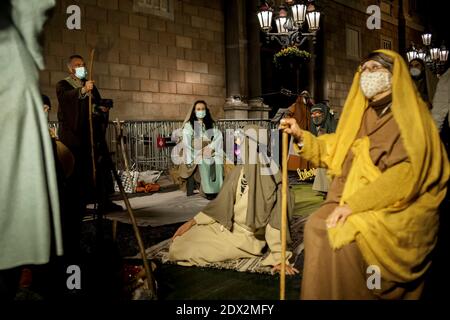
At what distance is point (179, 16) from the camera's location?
12812mm

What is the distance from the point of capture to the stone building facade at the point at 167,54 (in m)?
10.5

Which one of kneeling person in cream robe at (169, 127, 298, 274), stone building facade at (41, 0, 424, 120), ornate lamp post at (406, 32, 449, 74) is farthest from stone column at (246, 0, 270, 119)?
kneeling person in cream robe at (169, 127, 298, 274)

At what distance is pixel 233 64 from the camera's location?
14.0 meters

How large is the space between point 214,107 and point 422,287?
38.8 feet

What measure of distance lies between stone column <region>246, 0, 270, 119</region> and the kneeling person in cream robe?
9.60 metres

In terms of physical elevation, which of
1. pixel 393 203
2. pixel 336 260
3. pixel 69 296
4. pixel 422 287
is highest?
pixel 393 203

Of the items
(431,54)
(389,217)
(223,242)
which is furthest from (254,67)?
(389,217)

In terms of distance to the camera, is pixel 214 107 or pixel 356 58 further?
pixel 356 58

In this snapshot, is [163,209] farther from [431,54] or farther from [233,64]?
[431,54]

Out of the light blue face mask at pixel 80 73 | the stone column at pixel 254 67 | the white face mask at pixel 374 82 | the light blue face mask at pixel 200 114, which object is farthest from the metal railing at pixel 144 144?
the white face mask at pixel 374 82

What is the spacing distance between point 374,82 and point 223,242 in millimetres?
2426

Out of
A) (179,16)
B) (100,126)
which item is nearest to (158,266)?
(100,126)

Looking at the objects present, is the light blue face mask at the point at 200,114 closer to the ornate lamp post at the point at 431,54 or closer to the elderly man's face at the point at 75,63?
the elderly man's face at the point at 75,63

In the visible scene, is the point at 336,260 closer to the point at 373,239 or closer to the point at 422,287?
the point at 373,239
